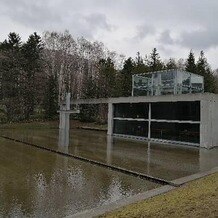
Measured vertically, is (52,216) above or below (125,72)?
below

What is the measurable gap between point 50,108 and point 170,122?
20960mm

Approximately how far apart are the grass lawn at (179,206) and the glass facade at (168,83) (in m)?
14.8

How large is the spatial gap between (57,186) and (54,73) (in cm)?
3670

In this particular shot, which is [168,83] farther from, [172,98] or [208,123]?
[208,123]

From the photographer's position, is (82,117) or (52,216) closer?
(52,216)

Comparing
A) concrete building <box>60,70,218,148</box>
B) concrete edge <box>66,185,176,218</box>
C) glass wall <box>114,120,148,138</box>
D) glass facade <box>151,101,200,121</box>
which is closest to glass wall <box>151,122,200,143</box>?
concrete building <box>60,70,218,148</box>

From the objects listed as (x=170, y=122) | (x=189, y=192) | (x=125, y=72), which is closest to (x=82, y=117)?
(x=125, y=72)

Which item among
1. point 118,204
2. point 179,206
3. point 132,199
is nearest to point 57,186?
point 132,199

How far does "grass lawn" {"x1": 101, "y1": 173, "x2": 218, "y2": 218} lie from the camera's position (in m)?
6.01

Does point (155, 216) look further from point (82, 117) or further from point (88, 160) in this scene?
point (82, 117)

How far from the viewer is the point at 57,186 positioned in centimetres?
954

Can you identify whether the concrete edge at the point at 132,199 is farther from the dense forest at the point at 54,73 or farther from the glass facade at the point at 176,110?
the dense forest at the point at 54,73

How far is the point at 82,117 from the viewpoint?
41.0 metres

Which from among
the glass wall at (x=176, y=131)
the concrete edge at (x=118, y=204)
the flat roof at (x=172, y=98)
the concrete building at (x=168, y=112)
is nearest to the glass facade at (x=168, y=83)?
A: the concrete building at (x=168, y=112)
